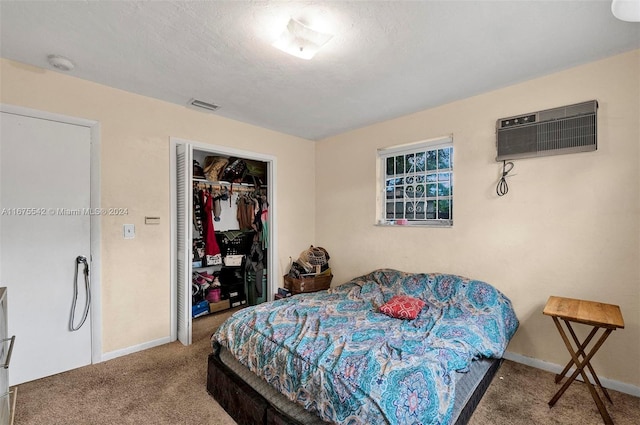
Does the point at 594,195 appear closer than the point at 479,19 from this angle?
No

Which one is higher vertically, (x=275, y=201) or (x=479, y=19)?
(x=479, y=19)

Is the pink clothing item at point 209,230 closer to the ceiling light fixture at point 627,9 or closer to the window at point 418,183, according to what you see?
the window at point 418,183

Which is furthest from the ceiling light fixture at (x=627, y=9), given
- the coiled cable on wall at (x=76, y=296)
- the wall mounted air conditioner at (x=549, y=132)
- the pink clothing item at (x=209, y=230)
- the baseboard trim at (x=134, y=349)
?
the baseboard trim at (x=134, y=349)

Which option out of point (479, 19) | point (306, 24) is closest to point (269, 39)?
point (306, 24)

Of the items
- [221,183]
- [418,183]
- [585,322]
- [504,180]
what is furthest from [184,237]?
[585,322]

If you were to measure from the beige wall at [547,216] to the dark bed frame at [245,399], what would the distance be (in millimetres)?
820

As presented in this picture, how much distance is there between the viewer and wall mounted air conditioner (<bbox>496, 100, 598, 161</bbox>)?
2.17 meters

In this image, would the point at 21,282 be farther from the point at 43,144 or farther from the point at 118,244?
the point at 43,144

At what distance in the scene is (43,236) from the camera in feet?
7.52

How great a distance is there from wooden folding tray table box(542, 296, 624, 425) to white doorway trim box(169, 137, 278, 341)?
2.83m

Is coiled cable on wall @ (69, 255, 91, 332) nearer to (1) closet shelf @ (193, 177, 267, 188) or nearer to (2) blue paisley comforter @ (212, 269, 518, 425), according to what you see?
(2) blue paisley comforter @ (212, 269, 518, 425)

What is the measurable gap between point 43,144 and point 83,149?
0.25 meters

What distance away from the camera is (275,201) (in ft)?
12.4

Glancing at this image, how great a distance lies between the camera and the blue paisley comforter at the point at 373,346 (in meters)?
1.30
